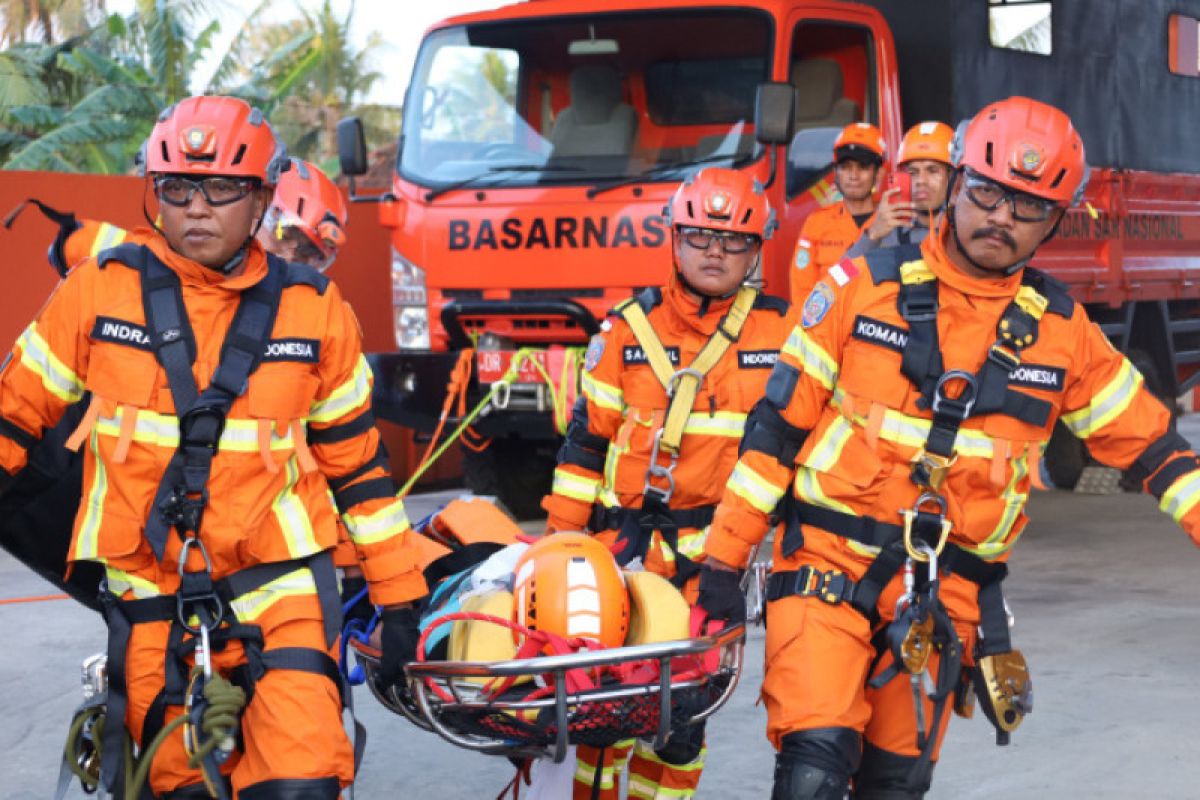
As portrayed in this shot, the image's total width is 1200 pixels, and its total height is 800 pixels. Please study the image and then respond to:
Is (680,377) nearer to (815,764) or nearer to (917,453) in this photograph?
(917,453)

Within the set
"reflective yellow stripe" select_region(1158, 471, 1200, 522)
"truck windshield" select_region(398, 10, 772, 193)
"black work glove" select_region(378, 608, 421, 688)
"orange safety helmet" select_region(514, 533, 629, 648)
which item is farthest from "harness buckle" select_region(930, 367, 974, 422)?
"truck windshield" select_region(398, 10, 772, 193)

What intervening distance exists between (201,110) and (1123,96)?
9146 mm

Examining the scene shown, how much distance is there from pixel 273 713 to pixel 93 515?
1.80 feet

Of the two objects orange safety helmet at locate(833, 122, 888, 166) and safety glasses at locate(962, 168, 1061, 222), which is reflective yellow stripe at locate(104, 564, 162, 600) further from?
orange safety helmet at locate(833, 122, 888, 166)

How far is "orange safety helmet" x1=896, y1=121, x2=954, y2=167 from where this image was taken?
851 centimetres

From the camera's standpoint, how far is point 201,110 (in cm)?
392

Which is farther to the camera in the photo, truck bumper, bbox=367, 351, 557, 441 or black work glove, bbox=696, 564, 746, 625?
truck bumper, bbox=367, 351, 557, 441

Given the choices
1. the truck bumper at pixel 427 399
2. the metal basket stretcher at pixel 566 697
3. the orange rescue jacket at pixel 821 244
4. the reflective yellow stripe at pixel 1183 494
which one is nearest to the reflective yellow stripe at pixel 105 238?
the metal basket stretcher at pixel 566 697

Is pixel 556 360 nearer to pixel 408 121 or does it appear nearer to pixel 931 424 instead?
pixel 408 121

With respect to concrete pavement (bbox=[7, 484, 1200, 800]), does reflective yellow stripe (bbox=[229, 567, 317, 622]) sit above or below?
above

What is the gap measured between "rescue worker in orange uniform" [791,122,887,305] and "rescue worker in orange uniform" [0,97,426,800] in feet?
16.5

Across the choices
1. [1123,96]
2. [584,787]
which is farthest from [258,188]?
[1123,96]

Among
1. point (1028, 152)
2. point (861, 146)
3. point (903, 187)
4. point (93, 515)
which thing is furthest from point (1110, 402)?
point (861, 146)

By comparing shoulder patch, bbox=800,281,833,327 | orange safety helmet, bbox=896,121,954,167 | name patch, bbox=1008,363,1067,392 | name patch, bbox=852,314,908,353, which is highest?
shoulder patch, bbox=800,281,833,327
